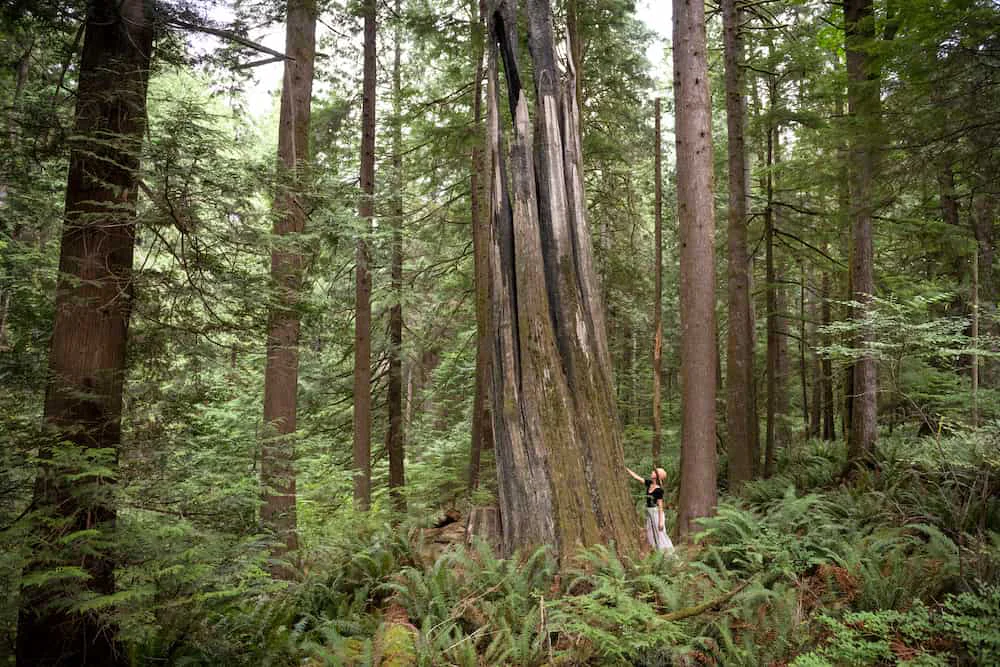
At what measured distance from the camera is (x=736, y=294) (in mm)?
10195

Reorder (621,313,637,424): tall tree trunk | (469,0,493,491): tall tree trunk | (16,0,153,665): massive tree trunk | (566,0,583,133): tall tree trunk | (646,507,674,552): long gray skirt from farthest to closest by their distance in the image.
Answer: (621,313,637,424): tall tree trunk, (469,0,493,491): tall tree trunk, (566,0,583,133): tall tree trunk, (646,507,674,552): long gray skirt, (16,0,153,665): massive tree trunk

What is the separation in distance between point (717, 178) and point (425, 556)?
1407 cm

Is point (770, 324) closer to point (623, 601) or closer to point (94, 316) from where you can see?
point (623, 601)

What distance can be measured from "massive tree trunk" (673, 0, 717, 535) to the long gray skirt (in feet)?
0.91

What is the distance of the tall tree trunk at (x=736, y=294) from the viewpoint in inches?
384

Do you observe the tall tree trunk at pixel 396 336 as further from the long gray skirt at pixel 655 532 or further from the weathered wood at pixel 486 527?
the long gray skirt at pixel 655 532

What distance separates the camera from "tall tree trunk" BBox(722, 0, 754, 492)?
32.0 feet

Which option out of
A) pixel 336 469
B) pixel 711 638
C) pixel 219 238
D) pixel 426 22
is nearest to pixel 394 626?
pixel 711 638

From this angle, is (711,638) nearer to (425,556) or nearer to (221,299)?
(425,556)

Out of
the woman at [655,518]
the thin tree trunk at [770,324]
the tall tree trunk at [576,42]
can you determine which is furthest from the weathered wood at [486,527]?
the tall tree trunk at [576,42]

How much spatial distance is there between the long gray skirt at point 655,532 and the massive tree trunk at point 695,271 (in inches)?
10.9

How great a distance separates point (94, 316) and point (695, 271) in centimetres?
676

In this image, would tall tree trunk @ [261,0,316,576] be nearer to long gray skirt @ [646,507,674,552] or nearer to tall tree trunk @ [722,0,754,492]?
long gray skirt @ [646,507,674,552]

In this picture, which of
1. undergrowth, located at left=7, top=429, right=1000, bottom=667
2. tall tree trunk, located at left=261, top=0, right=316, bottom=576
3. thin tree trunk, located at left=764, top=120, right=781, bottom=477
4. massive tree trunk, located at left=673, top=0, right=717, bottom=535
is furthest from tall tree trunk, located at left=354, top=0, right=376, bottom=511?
thin tree trunk, located at left=764, top=120, right=781, bottom=477
